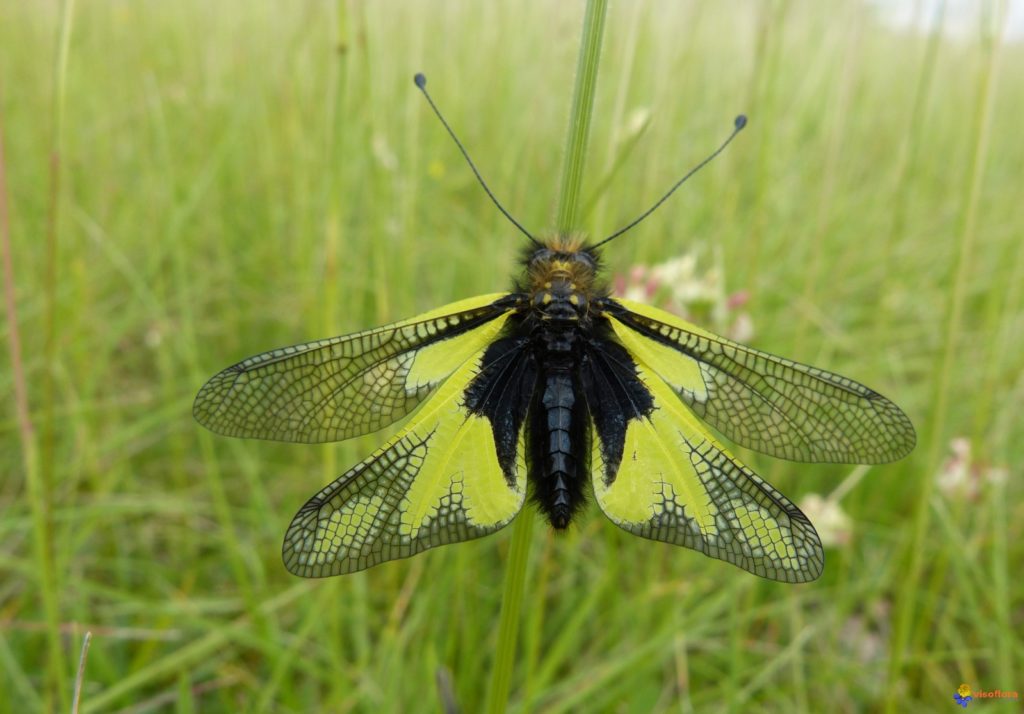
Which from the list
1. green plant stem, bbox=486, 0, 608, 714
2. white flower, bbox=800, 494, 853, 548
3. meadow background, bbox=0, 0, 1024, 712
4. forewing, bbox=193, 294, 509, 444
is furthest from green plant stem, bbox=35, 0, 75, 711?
white flower, bbox=800, 494, 853, 548

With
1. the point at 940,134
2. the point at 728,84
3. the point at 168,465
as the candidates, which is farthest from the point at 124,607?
the point at 940,134

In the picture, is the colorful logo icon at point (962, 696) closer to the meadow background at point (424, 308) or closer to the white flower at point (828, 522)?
the meadow background at point (424, 308)

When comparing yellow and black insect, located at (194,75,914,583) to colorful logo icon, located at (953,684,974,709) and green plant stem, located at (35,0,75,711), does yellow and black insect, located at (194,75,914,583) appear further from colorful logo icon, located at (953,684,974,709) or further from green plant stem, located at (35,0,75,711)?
colorful logo icon, located at (953,684,974,709)

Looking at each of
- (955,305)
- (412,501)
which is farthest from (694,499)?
(955,305)

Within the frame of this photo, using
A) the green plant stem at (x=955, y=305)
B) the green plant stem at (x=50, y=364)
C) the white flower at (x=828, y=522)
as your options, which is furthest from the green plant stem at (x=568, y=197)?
the white flower at (x=828, y=522)

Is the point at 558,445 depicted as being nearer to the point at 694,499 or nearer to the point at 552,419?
the point at 552,419

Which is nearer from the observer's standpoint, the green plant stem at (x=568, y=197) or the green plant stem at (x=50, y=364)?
the green plant stem at (x=568, y=197)
